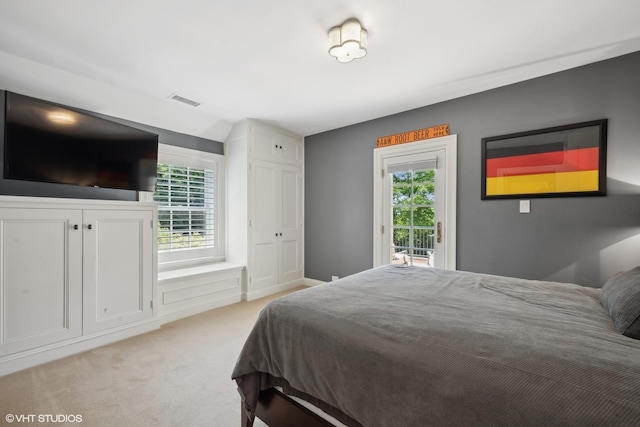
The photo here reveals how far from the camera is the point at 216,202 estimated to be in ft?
13.6

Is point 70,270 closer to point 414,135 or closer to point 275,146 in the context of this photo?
point 275,146

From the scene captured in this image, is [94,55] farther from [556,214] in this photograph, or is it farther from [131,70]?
[556,214]

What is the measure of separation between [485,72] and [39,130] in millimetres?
3929

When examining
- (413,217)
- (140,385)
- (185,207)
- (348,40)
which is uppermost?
(348,40)

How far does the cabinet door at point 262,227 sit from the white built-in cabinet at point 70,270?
1.29 m

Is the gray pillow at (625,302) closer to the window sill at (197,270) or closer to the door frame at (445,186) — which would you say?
the door frame at (445,186)

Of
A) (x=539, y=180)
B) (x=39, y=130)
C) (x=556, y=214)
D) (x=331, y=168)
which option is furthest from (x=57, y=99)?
(x=556, y=214)

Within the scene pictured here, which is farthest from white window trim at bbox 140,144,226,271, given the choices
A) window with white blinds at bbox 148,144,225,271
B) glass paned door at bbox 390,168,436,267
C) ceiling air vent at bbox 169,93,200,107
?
glass paned door at bbox 390,168,436,267

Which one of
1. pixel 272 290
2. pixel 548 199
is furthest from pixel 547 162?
pixel 272 290

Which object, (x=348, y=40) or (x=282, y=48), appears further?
(x=282, y=48)

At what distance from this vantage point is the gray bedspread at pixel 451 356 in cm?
80

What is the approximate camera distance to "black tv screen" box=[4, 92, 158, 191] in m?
2.20

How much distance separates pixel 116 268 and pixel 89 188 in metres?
0.92

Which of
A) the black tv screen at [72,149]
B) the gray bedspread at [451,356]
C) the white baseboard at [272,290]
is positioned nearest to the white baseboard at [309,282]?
the white baseboard at [272,290]
